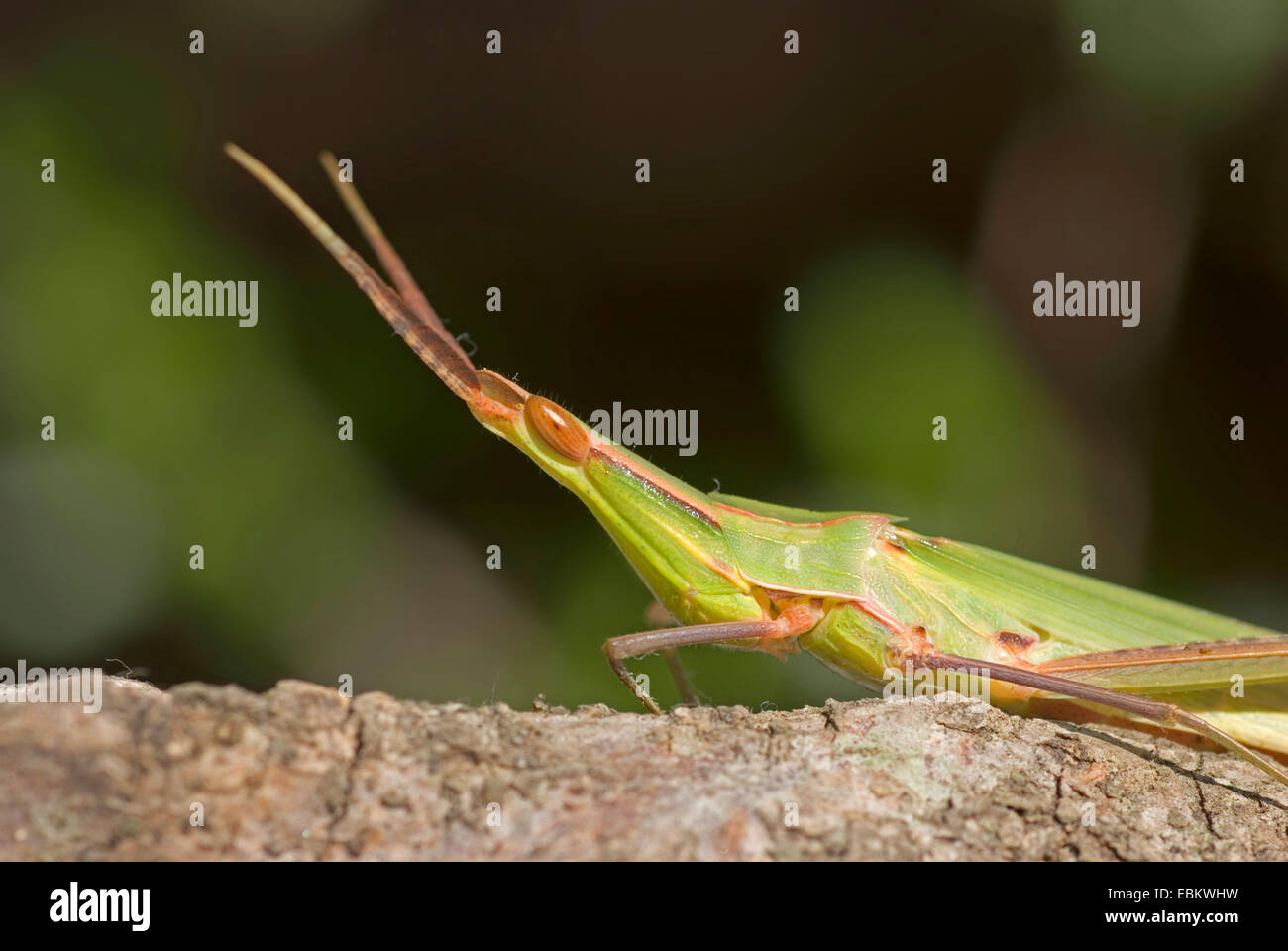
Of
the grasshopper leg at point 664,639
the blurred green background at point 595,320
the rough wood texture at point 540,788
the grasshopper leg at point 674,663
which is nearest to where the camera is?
the rough wood texture at point 540,788

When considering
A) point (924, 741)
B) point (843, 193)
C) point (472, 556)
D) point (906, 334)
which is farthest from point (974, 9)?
point (924, 741)

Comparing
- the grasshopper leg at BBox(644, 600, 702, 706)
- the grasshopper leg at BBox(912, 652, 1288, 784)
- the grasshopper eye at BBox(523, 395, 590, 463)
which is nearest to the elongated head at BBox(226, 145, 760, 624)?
the grasshopper eye at BBox(523, 395, 590, 463)

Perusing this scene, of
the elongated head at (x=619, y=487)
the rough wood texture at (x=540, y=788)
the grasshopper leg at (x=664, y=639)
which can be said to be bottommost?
the rough wood texture at (x=540, y=788)

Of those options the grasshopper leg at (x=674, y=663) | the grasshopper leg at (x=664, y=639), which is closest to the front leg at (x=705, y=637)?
the grasshopper leg at (x=664, y=639)

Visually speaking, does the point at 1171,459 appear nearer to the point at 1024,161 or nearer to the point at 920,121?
the point at 1024,161

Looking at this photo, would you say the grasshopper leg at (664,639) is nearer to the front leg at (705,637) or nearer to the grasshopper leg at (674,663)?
the front leg at (705,637)

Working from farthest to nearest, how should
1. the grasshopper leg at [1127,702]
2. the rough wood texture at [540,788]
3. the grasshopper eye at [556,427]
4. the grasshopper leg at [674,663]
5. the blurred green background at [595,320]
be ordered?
the blurred green background at [595,320] → the grasshopper leg at [674,663] → the grasshopper eye at [556,427] → the grasshopper leg at [1127,702] → the rough wood texture at [540,788]
